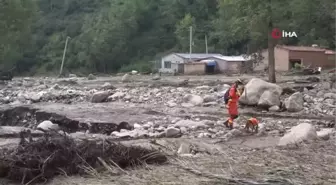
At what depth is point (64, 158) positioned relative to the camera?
24.5ft

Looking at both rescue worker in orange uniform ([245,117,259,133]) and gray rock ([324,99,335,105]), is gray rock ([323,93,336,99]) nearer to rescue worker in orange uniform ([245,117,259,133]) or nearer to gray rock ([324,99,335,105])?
gray rock ([324,99,335,105])

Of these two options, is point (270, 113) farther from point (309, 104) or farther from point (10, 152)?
point (10, 152)

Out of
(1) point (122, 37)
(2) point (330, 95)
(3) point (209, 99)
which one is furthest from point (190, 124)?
(1) point (122, 37)

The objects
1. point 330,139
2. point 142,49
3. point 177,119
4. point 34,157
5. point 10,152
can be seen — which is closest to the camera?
point 34,157

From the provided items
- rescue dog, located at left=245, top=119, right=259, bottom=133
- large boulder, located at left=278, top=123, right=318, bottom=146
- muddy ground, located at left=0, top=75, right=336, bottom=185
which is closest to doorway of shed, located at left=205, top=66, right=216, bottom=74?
muddy ground, located at left=0, top=75, right=336, bottom=185

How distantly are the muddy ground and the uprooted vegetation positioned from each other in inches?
7.7

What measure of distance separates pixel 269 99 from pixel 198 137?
5.44 m

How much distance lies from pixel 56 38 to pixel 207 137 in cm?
6735

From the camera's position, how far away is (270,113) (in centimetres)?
1612

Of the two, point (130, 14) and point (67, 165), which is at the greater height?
point (130, 14)

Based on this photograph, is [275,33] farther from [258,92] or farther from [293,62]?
[293,62]

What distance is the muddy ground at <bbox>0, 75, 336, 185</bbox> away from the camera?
683 centimetres

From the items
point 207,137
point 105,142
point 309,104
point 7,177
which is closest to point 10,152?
point 7,177

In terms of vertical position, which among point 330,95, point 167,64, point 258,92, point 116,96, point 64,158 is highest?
point 167,64
